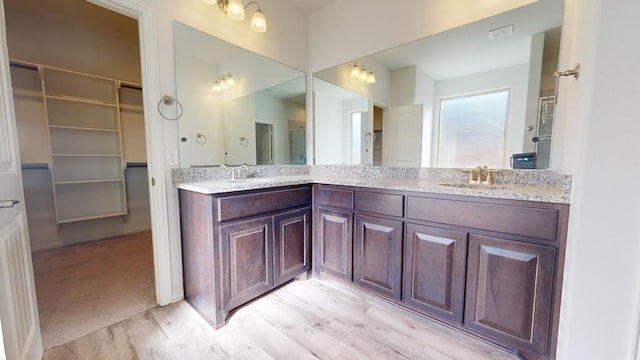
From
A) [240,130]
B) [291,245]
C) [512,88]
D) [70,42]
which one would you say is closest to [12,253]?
[291,245]

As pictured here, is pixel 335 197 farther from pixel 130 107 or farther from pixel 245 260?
pixel 130 107

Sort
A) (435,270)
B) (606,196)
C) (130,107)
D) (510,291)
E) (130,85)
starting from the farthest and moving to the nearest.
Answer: (130,107) → (130,85) → (435,270) → (510,291) → (606,196)

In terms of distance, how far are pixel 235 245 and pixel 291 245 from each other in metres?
0.51

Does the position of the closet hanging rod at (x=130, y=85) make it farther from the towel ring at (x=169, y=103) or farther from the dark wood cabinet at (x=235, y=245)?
the dark wood cabinet at (x=235, y=245)

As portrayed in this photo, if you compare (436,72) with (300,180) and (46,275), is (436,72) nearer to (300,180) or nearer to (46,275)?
(300,180)

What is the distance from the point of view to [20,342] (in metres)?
0.97

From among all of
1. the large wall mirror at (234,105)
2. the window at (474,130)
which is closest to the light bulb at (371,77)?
the window at (474,130)

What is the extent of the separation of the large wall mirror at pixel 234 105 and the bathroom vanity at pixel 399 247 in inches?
17.8

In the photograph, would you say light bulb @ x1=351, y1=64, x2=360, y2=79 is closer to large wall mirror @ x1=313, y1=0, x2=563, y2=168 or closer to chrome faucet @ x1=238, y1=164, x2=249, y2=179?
large wall mirror @ x1=313, y1=0, x2=563, y2=168

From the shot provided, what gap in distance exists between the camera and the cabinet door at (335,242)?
6.07ft

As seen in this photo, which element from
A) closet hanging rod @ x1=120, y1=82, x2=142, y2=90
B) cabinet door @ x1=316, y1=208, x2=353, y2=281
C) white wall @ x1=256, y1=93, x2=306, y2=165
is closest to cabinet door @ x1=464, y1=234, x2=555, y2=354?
cabinet door @ x1=316, y1=208, x2=353, y2=281

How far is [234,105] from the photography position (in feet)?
7.00

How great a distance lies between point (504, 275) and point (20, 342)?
222 centimetres

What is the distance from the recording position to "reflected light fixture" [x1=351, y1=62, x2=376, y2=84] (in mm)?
2193
